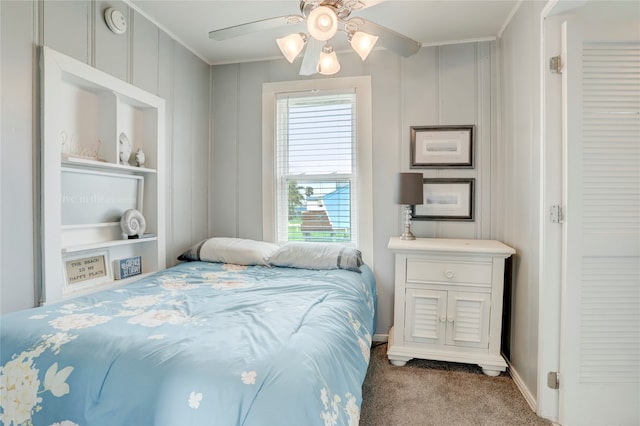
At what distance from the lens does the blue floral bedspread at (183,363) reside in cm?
86

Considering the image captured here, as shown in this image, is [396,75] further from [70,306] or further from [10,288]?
[10,288]

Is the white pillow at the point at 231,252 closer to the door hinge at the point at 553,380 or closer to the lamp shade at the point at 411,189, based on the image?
the lamp shade at the point at 411,189

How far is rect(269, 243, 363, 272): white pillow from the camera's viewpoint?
7.61 feet

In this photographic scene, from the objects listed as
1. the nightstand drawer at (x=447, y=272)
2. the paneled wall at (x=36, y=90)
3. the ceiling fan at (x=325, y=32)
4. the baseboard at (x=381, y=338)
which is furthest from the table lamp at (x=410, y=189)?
the paneled wall at (x=36, y=90)

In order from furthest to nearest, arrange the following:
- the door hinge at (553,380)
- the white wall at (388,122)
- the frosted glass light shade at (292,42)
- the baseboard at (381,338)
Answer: the baseboard at (381,338) < the white wall at (388,122) < the door hinge at (553,380) < the frosted glass light shade at (292,42)

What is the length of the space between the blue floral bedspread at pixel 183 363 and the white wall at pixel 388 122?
138 centimetres

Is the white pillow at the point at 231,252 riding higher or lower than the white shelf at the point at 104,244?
lower

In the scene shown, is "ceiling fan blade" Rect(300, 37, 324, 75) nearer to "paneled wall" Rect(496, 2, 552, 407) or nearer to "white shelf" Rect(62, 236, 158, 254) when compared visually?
"paneled wall" Rect(496, 2, 552, 407)

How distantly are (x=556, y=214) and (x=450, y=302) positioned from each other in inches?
35.1

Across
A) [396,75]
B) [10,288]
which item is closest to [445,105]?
[396,75]

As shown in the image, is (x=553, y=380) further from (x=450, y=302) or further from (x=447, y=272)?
(x=447, y=272)

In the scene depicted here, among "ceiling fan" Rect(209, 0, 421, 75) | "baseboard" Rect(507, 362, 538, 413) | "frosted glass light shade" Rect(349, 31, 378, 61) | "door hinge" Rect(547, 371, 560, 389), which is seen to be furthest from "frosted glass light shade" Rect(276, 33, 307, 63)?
"baseboard" Rect(507, 362, 538, 413)

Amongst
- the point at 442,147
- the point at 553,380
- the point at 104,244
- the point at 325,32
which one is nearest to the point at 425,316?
the point at 553,380

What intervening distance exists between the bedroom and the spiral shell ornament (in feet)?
1.06
